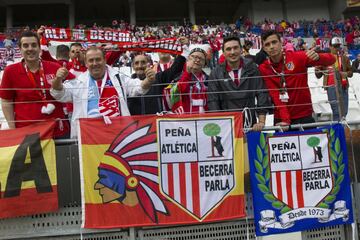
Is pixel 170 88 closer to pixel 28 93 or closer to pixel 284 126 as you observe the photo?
pixel 284 126

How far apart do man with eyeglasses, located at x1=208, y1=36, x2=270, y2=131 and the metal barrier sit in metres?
1.17

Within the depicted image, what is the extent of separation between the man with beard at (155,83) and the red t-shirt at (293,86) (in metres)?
1.01

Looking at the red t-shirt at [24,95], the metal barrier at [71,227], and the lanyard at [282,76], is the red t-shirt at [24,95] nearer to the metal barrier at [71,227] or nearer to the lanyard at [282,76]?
the metal barrier at [71,227]

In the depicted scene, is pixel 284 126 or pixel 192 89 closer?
pixel 284 126

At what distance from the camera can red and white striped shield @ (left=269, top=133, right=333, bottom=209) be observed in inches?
162

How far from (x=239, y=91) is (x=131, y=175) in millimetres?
1438

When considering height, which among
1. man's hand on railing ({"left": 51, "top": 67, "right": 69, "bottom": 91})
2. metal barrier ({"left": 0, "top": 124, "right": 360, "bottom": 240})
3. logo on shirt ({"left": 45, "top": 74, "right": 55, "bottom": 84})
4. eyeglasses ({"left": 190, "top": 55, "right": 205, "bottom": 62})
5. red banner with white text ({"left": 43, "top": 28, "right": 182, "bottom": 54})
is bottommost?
metal barrier ({"left": 0, "top": 124, "right": 360, "bottom": 240})

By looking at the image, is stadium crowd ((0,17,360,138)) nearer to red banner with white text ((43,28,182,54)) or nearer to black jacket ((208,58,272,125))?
black jacket ((208,58,272,125))

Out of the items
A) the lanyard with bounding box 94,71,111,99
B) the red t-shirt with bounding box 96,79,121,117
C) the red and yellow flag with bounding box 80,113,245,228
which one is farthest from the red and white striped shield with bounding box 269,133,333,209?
the lanyard with bounding box 94,71,111,99

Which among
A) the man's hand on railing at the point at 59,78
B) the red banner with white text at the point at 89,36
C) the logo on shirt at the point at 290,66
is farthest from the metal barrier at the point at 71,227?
the red banner with white text at the point at 89,36

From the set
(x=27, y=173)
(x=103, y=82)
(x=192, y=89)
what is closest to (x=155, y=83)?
(x=192, y=89)

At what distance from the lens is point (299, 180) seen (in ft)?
13.6

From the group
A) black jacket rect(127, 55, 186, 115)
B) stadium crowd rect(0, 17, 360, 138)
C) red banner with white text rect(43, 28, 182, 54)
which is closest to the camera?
stadium crowd rect(0, 17, 360, 138)

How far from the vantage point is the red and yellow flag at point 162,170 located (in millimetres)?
3857
